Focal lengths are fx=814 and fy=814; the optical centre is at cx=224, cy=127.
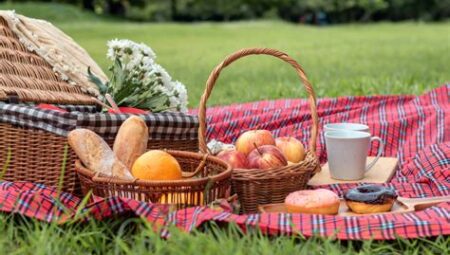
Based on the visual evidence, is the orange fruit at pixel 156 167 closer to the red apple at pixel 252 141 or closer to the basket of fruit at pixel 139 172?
the basket of fruit at pixel 139 172

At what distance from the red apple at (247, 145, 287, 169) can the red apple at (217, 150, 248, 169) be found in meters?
0.02

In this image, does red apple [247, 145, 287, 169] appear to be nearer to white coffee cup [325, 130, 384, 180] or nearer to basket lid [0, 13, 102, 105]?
white coffee cup [325, 130, 384, 180]

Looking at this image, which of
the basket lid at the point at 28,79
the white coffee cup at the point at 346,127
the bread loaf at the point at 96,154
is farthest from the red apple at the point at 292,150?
the basket lid at the point at 28,79

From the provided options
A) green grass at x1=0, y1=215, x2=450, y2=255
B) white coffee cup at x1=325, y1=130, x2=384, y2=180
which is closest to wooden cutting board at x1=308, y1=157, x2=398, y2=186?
white coffee cup at x1=325, y1=130, x2=384, y2=180

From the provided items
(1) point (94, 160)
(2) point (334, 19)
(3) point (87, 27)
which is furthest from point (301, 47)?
(2) point (334, 19)

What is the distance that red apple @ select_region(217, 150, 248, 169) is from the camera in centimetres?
275

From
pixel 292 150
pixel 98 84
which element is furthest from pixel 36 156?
pixel 292 150

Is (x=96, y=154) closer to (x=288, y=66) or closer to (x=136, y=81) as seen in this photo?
(x=136, y=81)

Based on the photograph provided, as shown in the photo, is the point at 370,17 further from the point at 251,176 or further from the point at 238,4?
the point at 251,176

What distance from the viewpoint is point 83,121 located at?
2.72m

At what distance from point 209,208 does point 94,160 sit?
1.37 feet

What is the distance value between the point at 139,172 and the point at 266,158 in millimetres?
453

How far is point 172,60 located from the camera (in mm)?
11016

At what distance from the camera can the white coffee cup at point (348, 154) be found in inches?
118
